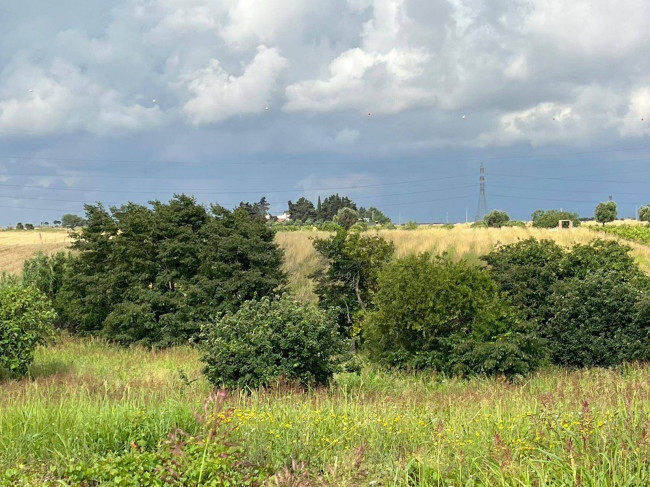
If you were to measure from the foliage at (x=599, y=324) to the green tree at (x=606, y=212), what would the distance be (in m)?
64.9

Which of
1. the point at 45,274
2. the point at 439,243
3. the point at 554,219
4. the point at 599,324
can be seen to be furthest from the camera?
the point at 554,219

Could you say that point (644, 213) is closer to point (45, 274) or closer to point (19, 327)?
point (45, 274)

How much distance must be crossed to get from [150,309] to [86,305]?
107 inches

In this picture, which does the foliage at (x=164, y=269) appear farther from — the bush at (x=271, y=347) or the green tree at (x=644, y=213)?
the green tree at (x=644, y=213)

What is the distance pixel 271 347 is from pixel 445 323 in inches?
218

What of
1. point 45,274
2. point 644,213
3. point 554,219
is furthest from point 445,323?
point 644,213

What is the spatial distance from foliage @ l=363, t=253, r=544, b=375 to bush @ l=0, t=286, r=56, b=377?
7595mm

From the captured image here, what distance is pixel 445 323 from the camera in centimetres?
1371

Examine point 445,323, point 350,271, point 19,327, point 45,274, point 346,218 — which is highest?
point 346,218

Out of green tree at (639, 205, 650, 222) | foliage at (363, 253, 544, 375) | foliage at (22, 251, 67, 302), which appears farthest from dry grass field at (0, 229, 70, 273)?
green tree at (639, 205, 650, 222)

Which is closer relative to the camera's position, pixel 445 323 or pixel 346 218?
pixel 445 323

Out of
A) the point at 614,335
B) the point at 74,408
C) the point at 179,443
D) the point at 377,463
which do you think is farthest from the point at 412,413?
the point at 614,335

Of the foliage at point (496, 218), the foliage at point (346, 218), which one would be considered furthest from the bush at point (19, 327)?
the foliage at point (496, 218)

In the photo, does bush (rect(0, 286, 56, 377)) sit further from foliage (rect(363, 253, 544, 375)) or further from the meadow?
foliage (rect(363, 253, 544, 375))
